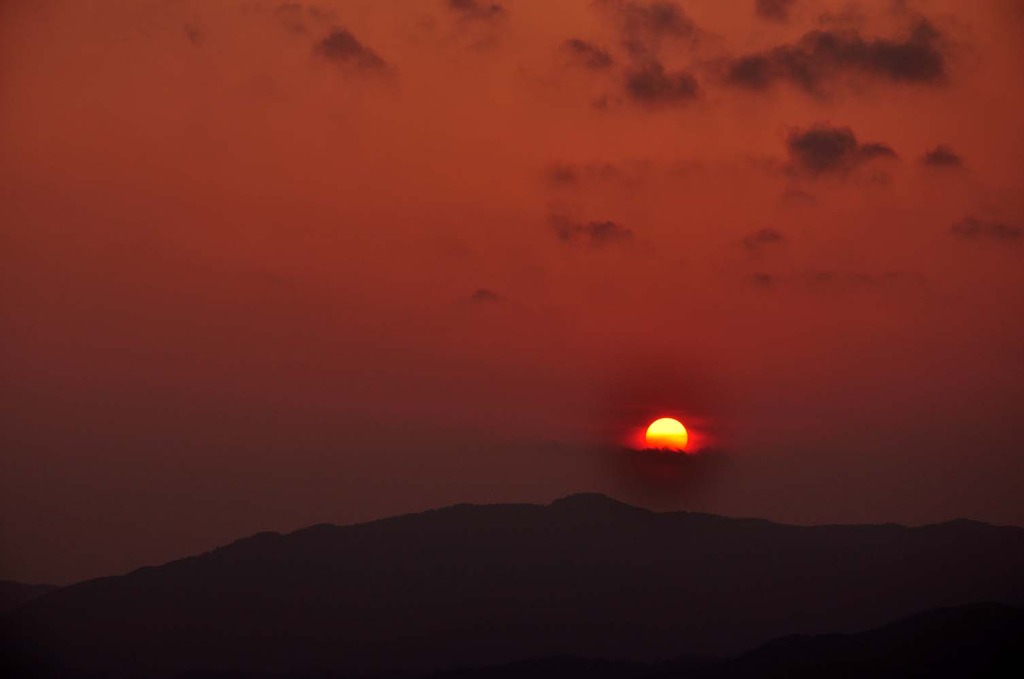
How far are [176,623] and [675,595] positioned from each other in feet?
57.4

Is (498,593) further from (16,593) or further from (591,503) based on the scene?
(16,593)

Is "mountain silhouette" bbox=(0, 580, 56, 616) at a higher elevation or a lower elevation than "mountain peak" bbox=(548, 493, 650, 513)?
lower

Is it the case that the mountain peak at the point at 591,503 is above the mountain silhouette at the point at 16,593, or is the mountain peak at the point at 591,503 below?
above

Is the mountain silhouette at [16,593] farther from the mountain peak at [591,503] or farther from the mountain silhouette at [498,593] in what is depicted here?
the mountain peak at [591,503]

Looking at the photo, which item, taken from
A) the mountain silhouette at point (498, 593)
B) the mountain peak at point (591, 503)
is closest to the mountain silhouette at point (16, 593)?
the mountain silhouette at point (498, 593)

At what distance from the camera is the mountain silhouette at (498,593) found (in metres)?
35.3

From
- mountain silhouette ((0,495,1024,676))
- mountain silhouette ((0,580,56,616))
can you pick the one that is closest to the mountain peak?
mountain silhouette ((0,495,1024,676))

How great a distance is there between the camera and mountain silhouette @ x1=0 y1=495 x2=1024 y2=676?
116 feet

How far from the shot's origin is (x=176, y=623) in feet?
129

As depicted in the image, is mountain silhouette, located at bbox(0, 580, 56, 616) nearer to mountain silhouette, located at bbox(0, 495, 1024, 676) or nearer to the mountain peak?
mountain silhouette, located at bbox(0, 495, 1024, 676)

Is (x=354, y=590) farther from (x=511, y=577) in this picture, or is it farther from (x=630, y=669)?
(x=630, y=669)

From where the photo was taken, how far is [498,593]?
129ft

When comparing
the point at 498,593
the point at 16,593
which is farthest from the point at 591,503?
the point at 16,593

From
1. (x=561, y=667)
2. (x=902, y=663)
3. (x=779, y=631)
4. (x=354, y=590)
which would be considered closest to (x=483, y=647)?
(x=561, y=667)
